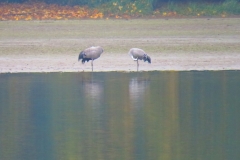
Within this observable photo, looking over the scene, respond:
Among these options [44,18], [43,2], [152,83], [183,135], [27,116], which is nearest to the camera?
[183,135]

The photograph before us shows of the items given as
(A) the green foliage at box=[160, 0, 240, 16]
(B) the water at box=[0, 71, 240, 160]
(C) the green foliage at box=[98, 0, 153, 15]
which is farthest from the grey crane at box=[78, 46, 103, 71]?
(C) the green foliage at box=[98, 0, 153, 15]

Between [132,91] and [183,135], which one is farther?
[132,91]

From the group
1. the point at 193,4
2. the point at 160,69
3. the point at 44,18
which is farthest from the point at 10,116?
the point at 193,4

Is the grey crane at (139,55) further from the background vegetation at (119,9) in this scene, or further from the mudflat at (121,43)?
the background vegetation at (119,9)

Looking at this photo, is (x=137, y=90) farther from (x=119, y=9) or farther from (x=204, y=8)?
(x=119, y=9)

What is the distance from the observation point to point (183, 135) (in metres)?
10.0

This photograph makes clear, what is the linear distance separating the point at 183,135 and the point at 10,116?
3084mm

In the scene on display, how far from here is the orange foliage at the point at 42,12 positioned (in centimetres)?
2573

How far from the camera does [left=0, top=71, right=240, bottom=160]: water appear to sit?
9.23 m

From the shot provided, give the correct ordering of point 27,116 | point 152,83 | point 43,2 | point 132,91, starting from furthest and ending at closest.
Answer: point 43,2 < point 152,83 < point 132,91 < point 27,116

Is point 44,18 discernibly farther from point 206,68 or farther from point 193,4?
point 206,68

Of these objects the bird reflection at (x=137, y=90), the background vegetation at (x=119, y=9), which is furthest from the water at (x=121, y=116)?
the background vegetation at (x=119, y=9)

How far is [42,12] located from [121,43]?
7.73 m

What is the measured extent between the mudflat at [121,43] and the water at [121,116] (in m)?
1.13
